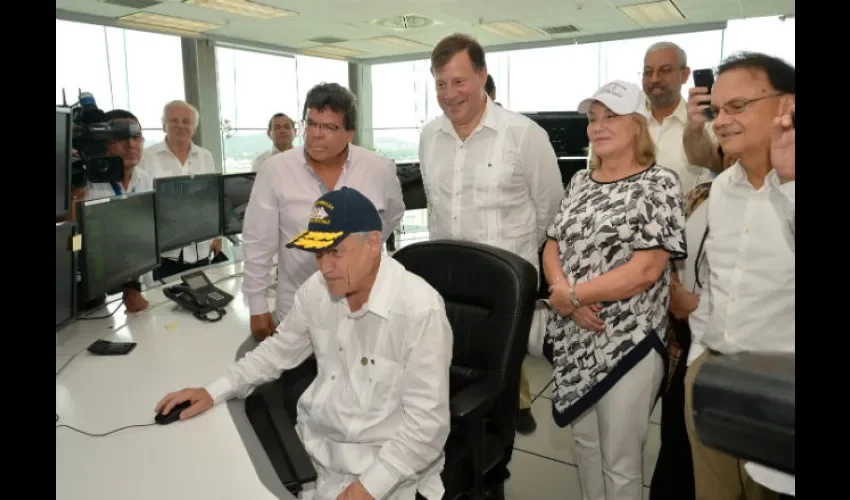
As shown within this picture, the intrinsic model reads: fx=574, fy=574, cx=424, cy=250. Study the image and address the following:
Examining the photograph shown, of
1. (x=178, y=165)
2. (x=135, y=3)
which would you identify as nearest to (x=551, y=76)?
(x=135, y=3)

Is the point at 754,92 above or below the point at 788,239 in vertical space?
above

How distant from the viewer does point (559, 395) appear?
1888 millimetres

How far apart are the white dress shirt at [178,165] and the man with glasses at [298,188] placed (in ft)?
3.98

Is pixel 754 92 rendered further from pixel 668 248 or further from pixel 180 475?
pixel 180 475

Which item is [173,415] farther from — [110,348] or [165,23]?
[165,23]

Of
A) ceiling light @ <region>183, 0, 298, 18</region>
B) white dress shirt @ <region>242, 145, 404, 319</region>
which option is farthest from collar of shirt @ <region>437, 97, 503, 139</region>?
ceiling light @ <region>183, 0, 298, 18</region>

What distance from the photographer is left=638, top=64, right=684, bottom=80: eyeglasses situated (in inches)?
111

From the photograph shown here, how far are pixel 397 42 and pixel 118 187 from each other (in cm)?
814

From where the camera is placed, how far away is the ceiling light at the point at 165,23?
7.56m

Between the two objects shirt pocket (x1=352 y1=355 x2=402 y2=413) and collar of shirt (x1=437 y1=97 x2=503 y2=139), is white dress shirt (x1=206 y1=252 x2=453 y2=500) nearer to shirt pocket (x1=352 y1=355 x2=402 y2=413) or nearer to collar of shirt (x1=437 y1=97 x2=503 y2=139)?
shirt pocket (x1=352 y1=355 x2=402 y2=413)

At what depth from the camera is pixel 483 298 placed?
169 cm

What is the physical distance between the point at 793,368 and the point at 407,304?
1.21 meters

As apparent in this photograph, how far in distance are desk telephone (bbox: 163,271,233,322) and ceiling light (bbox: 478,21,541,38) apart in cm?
717
